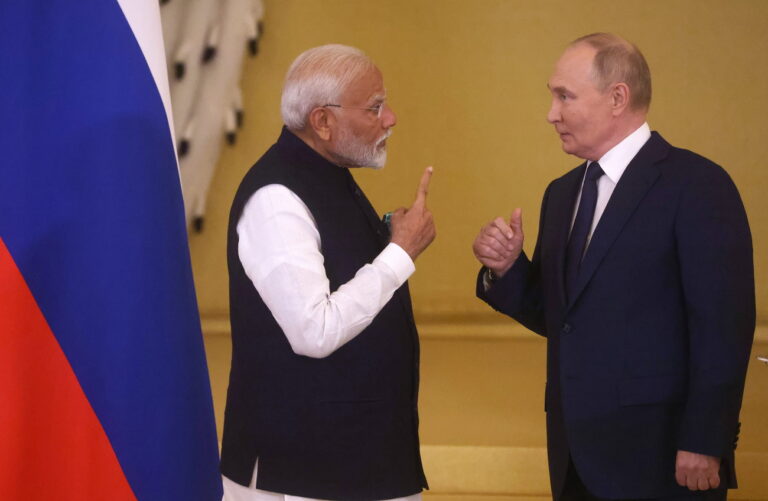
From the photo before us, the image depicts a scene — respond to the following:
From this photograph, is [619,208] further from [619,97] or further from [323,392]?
[323,392]

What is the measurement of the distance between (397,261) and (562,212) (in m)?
0.47

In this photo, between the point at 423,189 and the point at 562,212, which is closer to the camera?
the point at 423,189

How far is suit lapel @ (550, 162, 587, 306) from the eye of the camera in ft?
6.79

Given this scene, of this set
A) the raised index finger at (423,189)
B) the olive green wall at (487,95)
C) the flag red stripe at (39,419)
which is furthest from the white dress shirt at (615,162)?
the olive green wall at (487,95)

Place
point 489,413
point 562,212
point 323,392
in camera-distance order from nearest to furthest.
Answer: point 323,392 → point 562,212 → point 489,413

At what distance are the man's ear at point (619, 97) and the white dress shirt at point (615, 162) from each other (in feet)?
0.20

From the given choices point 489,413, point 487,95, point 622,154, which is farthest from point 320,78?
point 487,95

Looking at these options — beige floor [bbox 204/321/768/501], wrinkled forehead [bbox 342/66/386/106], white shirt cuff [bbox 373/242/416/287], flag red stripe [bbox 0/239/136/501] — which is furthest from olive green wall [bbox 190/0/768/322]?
flag red stripe [bbox 0/239/136/501]

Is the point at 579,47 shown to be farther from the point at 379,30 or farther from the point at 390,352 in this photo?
the point at 379,30

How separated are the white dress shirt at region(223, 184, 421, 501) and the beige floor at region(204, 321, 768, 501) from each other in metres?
1.74

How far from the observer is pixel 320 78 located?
2.03 metres

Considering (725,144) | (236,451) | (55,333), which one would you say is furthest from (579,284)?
(725,144)

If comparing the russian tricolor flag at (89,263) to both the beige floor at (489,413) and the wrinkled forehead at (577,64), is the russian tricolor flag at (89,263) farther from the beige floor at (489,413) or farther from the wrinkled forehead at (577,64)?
the beige floor at (489,413)

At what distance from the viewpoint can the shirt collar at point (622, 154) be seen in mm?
2072
